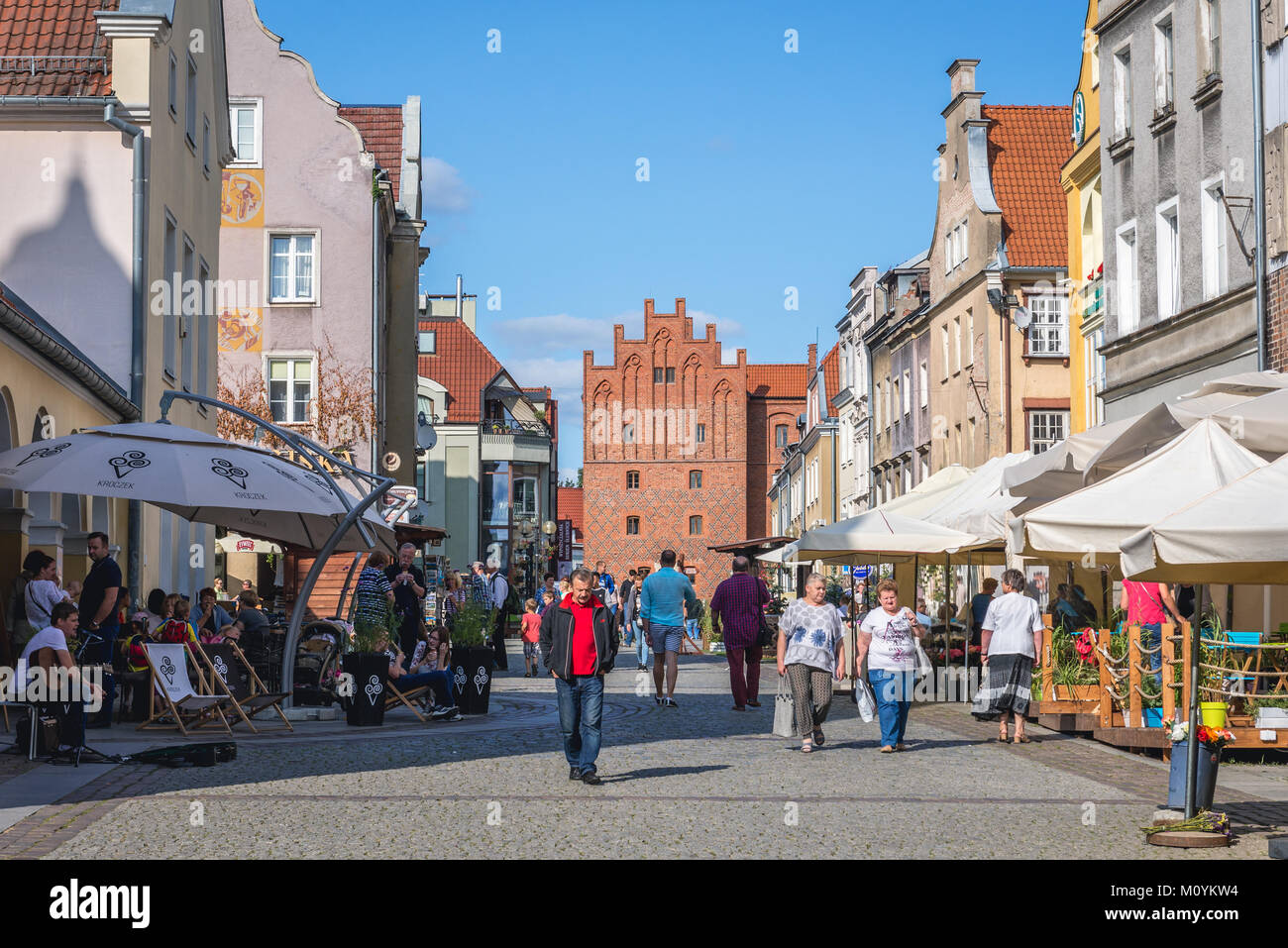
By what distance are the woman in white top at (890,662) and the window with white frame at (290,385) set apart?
25.3 m

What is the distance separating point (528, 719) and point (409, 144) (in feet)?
98.8

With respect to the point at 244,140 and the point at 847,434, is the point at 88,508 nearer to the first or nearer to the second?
the point at 244,140

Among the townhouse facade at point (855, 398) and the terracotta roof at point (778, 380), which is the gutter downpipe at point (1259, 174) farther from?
the terracotta roof at point (778, 380)

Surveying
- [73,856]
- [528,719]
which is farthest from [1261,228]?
[73,856]

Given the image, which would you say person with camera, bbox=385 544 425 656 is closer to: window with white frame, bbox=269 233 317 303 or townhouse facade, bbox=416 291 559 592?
window with white frame, bbox=269 233 317 303

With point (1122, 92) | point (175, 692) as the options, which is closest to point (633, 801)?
point (175, 692)

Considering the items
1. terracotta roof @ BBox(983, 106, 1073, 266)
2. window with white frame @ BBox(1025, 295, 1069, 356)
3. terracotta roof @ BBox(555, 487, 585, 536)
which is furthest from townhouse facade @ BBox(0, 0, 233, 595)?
terracotta roof @ BBox(555, 487, 585, 536)

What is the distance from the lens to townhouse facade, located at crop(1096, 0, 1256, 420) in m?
20.8

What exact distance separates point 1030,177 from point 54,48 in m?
27.4

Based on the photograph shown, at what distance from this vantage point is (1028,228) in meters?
41.8

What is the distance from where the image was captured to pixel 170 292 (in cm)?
2466

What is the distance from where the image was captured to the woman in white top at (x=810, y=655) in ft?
48.3

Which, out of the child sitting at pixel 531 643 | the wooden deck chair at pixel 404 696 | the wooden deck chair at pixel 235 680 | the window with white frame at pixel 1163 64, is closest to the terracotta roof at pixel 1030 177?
the window with white frame at pixel 1163 64

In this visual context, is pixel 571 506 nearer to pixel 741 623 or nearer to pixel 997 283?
pixel 997 283
